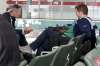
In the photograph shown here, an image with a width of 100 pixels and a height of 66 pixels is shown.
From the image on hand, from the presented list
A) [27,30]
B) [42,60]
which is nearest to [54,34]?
[27,30]

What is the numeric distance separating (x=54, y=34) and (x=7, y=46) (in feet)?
7.57

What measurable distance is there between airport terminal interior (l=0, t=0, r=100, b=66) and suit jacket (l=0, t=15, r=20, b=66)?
0.02m

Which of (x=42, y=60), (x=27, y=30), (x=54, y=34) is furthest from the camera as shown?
(x=27, y=30)

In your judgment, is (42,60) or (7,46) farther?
(42,60)

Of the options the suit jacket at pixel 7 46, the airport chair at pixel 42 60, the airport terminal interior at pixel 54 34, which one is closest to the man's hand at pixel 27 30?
the airport terminal interior at pixel 54 34

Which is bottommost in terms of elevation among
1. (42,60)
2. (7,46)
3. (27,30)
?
(27,30)

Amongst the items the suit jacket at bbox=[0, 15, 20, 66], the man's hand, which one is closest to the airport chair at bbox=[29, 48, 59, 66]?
the suit jacket at bbox=[0, 15, 20, 66]

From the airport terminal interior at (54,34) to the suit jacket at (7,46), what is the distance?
0.07 feet

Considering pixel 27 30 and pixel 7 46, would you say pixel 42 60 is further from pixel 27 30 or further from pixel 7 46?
pixel 27 30

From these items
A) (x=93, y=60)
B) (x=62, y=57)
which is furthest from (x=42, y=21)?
(x=93, y=60)

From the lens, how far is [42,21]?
5969 mm

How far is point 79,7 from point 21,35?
879mm

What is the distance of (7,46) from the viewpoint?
181 cm

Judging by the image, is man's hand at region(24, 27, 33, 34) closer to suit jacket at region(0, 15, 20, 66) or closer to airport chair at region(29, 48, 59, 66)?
airport chair at region(29, 48, 59, 66)
